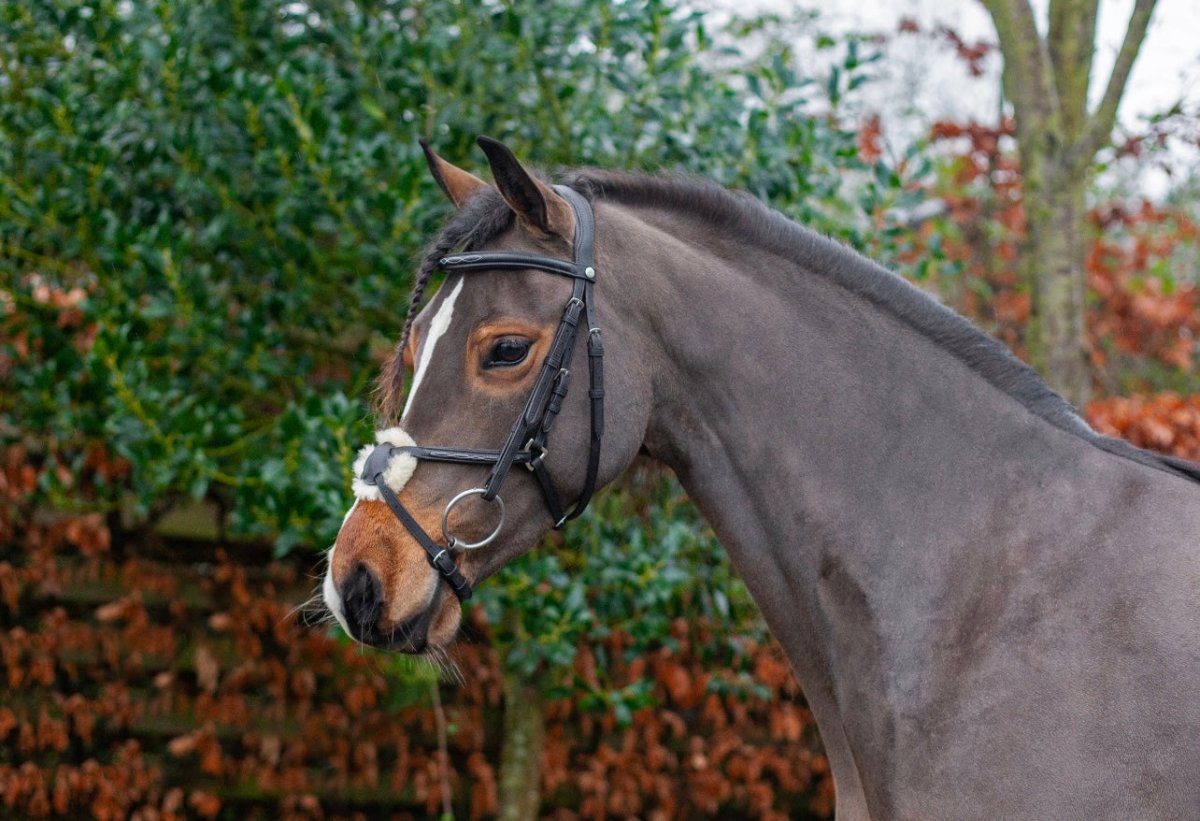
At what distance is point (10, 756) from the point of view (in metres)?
5.13

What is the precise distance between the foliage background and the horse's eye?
3.94 feet

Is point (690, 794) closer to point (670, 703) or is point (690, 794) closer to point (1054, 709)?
point (670, 703)

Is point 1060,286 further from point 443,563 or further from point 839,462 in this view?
point 443,563

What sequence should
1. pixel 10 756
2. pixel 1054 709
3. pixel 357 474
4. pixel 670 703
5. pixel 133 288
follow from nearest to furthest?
pixel 1054 709
pixel 357 474
pixel 133 288
pixel 10 756
pixel 670 703

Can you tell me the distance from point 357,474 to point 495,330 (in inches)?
15.5

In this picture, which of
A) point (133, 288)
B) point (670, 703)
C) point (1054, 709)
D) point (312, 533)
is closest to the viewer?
point (1054, 709)

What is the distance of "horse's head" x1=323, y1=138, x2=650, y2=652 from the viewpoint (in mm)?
1962

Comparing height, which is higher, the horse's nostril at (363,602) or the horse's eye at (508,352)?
the horse's eye at (508,352)

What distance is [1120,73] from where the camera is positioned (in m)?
4.93

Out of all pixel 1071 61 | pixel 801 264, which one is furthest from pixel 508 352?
pixel 1071 61

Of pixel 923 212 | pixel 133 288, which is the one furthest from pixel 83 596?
pixel 923 212

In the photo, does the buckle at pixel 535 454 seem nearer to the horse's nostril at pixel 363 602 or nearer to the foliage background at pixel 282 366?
the horse's nostril at pixel 363 602

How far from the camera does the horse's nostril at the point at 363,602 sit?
1938mm

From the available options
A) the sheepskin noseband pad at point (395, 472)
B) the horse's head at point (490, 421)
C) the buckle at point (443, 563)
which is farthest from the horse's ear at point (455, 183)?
the buckle at point (443, 563)
